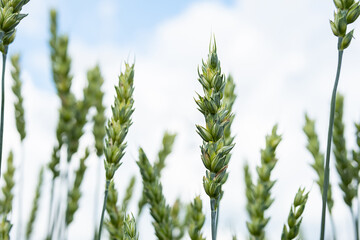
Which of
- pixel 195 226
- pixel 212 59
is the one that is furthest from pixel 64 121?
pixel 212 59

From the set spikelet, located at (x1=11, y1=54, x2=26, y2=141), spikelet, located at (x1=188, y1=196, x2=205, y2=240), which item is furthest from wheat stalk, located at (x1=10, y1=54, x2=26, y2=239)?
spikelet, located at (x1=188, y1=196, x2=205, y2=240)

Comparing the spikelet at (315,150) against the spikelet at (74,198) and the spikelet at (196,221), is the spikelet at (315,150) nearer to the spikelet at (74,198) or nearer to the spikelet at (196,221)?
the spikelet at (196,221)

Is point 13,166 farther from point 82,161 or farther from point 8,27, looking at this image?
point 8,27

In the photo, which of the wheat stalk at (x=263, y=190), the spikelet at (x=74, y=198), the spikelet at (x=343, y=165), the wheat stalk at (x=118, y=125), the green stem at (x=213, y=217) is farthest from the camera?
the spikelet at (x=74, y=198)

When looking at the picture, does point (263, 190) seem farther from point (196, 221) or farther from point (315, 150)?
point (315, 150)

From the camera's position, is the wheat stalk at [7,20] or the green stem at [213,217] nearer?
the green stem at [213,217]

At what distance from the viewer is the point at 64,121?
119 inches

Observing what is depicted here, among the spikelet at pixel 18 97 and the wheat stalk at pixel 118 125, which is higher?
the spikelet at pixel 18 97

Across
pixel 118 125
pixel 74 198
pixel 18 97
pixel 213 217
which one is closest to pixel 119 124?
pixel 118 125

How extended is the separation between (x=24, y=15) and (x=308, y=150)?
174 cm

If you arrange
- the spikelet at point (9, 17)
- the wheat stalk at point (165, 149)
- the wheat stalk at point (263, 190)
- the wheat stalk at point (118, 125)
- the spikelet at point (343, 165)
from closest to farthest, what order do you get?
1. the spikelet at point (9, 17)
2. the wheat stalk at point (118, 125)
3. the wheat stalk at point (263, 190)
4. the spikelet at point (343, 165)
5. the wheat stalk at point (165, 149)

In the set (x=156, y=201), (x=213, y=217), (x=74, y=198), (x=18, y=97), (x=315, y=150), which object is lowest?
(x=213, y=217)

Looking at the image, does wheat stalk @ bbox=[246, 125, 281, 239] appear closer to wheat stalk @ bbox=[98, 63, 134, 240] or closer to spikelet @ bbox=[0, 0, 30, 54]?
wheat stalk @ bbox=[98, 63, 134, 240]

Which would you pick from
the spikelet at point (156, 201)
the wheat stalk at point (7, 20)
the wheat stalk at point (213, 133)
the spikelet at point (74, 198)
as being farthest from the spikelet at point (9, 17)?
the spikelet at point (74, 198)
